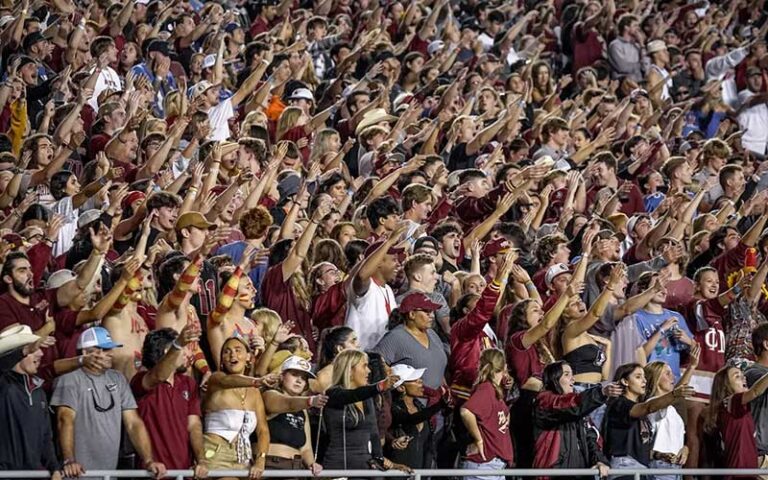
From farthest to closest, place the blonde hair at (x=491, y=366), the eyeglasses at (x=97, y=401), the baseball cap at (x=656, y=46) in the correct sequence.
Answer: the baseball cap at (x=656, y=46) → the blonde hair at (x=491, y=366) → the eyeglasses at (x=97, y=401)

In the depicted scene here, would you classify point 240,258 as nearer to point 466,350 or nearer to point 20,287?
point 466,350

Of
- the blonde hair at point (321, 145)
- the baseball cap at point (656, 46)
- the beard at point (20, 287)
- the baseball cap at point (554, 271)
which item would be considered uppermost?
the baseball cap at point (656, 46)

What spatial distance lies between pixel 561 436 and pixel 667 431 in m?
0.85

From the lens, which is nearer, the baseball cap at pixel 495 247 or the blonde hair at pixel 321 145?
the baseball cap at pixel 495 247

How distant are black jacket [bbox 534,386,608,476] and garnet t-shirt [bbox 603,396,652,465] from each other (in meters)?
0.19

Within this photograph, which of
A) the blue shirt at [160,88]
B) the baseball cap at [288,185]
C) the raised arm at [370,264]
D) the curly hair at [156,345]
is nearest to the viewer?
the curly hair at [156,345]

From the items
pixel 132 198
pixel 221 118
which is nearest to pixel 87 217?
pixel 132 198

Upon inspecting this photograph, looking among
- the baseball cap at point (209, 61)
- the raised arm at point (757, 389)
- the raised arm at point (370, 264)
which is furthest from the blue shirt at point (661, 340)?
the baseball cap at point (209, 61)

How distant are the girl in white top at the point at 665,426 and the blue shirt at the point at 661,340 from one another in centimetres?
65

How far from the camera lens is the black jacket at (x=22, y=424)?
8.10m

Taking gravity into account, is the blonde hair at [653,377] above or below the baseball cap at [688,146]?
below

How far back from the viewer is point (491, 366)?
9.47m

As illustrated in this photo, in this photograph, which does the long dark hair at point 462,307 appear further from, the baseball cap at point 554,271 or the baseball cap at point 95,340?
the baseball cap at point 95,340

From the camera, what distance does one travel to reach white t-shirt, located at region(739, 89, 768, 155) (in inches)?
683
